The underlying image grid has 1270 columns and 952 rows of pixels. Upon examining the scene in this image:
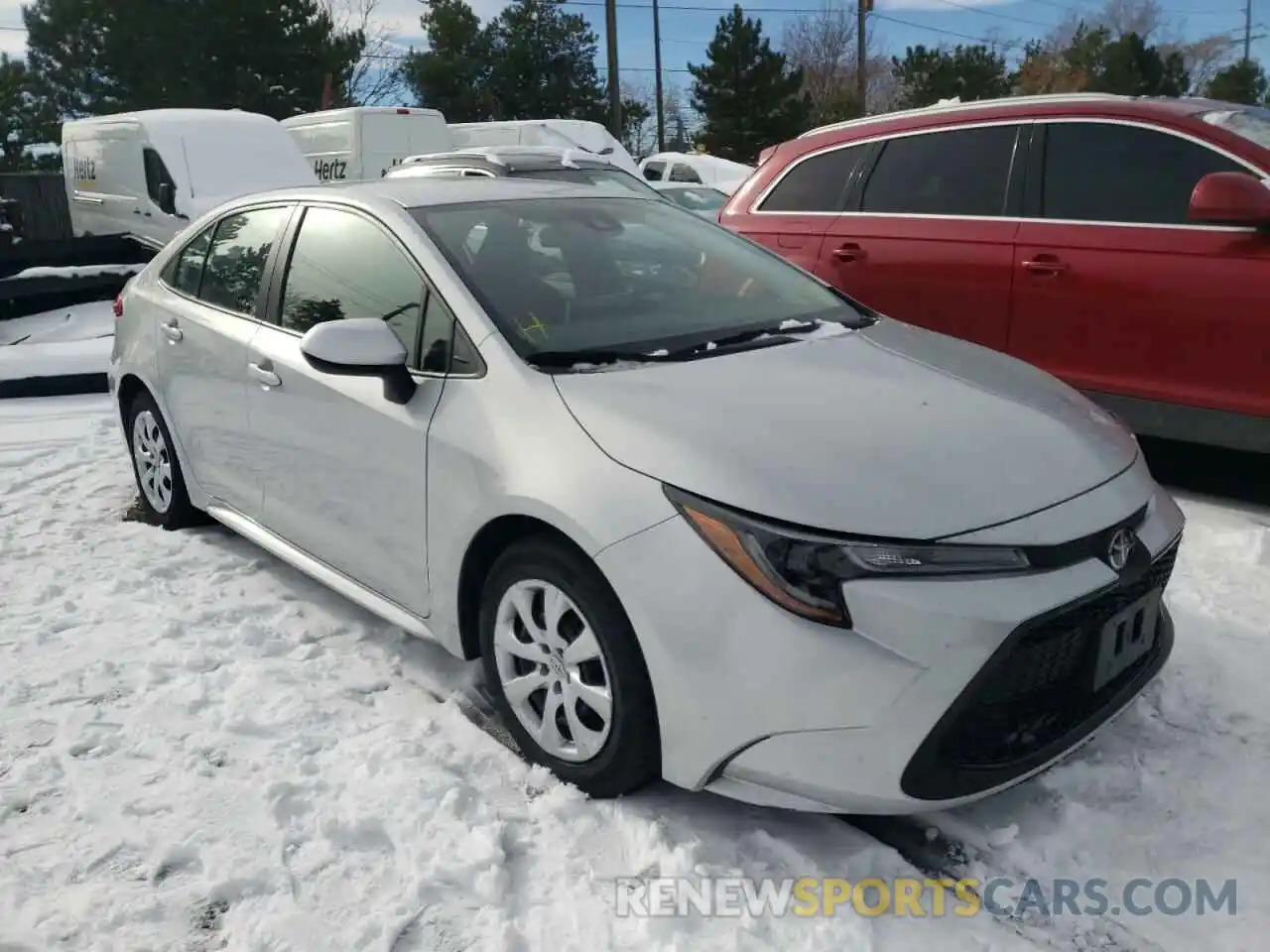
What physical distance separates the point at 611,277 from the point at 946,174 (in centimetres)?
269

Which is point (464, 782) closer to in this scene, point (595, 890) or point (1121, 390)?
point (595, 890)

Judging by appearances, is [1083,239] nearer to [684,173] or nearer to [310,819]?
[310,819]

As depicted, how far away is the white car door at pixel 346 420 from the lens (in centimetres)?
319

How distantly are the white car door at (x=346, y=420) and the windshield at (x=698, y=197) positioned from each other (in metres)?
14.5

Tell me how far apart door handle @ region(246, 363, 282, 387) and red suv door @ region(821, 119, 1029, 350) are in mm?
3062

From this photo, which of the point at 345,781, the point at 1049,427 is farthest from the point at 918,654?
the point at 345,781

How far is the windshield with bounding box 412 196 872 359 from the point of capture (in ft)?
10.3

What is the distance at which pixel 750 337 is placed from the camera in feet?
10.7

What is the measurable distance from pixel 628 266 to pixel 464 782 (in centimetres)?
164

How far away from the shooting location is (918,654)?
2273 mm

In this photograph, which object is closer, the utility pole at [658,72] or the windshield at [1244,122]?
the windshield at [1244,122]

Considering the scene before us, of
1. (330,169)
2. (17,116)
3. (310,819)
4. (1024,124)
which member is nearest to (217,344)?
(310,819)

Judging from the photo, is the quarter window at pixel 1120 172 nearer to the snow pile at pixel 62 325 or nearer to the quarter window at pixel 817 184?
the quarter window at pixel 817 184

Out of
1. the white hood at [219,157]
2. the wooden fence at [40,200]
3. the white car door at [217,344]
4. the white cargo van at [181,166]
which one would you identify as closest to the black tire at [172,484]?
the white car door at [217,344]
